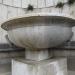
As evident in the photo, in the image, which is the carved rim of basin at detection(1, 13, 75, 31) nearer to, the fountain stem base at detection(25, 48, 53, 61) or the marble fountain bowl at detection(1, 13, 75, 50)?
the marble fountain bowl at detection(1, 13, 75, 50)

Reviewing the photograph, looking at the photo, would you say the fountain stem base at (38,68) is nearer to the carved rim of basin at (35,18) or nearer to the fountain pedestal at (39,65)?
the fountain pedestal at (39,65)

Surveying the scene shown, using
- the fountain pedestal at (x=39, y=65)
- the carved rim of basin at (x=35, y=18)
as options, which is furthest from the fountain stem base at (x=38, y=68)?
the carved rim of basin at (x=35, y=18)

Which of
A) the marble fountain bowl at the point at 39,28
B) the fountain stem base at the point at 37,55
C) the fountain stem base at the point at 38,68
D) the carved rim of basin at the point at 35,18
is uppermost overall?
the carved rim of basin at the point at 35,18

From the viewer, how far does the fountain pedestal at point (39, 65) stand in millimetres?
757

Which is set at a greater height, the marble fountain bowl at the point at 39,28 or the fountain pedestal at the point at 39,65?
the marble fountain bowl at the point at 39,28

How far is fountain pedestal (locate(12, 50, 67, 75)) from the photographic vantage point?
2.48ft

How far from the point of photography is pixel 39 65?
2.48 ft

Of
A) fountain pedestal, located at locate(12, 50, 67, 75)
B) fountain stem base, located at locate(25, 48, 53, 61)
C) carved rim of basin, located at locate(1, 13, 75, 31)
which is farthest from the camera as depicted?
fountain stem base, located at locate(25, 48, 53, 61)

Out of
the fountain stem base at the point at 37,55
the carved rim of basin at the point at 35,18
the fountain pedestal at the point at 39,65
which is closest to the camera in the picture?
the carved rim of basin at the point at 35,18

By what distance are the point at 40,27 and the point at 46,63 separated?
0.25 meters

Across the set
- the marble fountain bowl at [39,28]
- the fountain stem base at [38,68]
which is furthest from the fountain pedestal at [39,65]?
the marble fountain bowl at [39,28]

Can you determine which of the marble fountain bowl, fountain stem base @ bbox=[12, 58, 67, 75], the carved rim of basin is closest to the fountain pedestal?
fountain stem base @ bbox=[12, 58, 67, 75]

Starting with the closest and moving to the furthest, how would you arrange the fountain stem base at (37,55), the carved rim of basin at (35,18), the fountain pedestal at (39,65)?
1. the carved rim of basin at (35,18)
2. the fountain pedestal at (39,65)
3. the fountain stem base at (37,55)

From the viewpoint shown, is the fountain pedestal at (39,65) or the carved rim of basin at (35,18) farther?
the fountain pedestal at (39,65)
